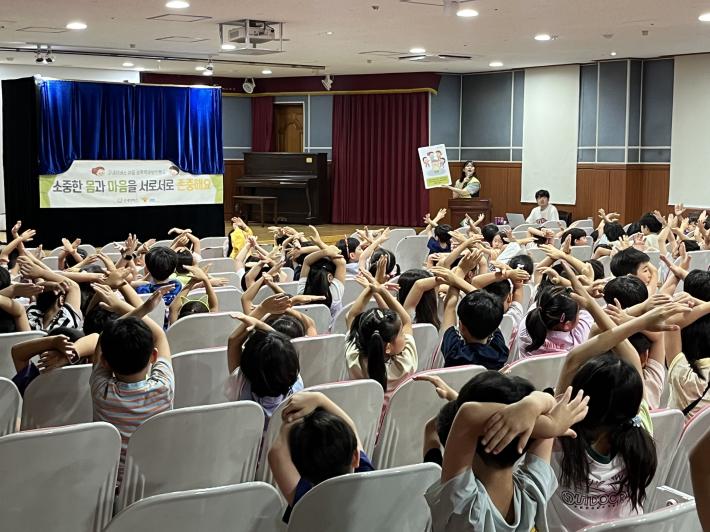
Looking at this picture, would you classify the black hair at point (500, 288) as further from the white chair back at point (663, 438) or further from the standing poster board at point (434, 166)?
the standing poster board at point (434, 166)

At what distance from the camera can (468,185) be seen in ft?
49.3

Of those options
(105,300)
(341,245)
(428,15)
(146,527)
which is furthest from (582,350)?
(428,15)

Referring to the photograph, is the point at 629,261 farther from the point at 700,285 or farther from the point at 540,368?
the point at 540,368

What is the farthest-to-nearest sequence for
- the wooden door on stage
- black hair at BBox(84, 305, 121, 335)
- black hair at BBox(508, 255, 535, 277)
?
the wooden door on stage, black hair at BBox(508, 255, 535, 277), black hair at BBox(84, 305, 121, 335)

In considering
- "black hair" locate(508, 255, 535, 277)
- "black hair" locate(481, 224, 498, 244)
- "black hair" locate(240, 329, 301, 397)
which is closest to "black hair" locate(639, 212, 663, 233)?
"black hair" locate(481, 224, 498, 244)

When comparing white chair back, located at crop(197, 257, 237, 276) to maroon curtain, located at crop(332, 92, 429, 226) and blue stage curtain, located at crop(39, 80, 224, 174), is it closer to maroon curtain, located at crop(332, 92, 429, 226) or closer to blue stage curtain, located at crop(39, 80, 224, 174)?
blue stage curtain, located at crop(39, 80, 224, 174)

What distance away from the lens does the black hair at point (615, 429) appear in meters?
2.15

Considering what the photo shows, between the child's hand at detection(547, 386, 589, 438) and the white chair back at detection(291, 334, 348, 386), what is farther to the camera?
the white chair back at detection(291, 334, 348, 386)

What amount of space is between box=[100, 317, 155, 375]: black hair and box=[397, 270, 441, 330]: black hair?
6.33 feet

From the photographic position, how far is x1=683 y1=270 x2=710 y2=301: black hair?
4160mm

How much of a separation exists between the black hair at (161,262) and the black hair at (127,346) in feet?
7.67

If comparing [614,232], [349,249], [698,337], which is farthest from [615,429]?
[614,232]

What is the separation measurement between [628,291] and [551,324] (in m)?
0.51

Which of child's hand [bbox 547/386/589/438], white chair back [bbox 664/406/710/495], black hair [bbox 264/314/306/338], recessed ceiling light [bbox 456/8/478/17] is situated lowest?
white chair back [bbox 664/406/710/495]
